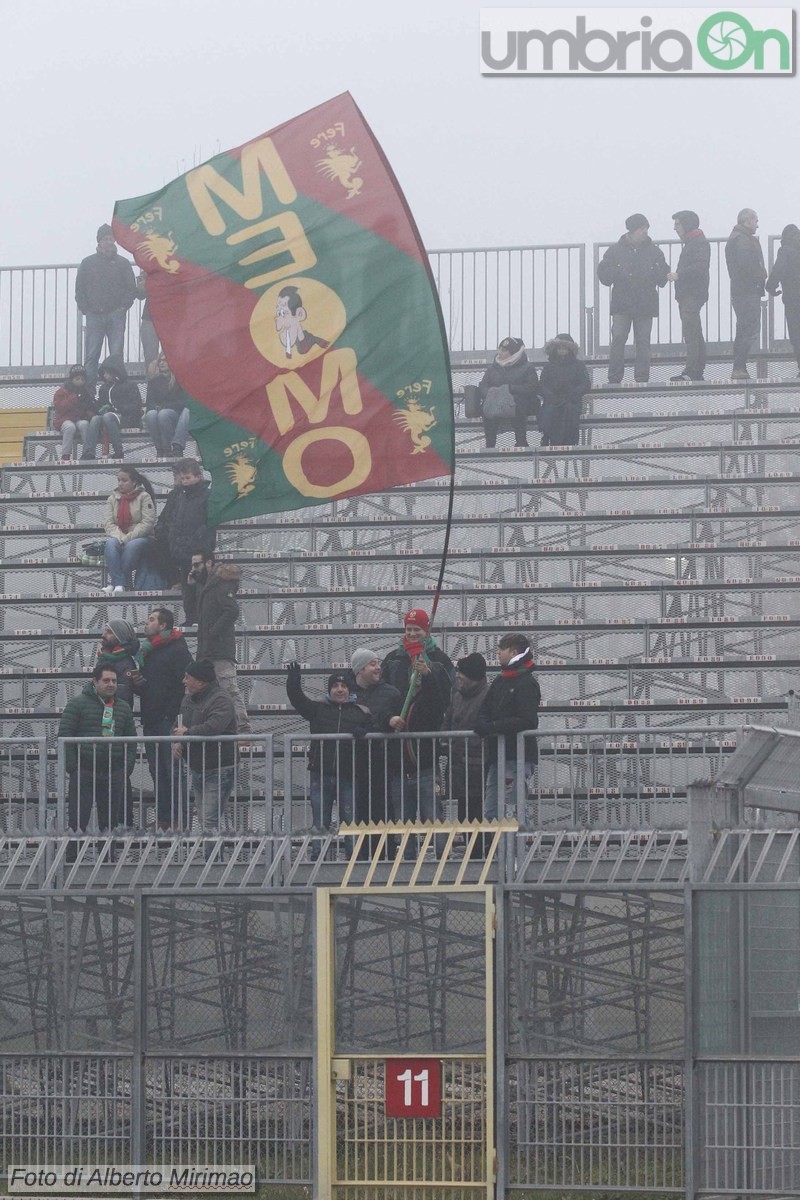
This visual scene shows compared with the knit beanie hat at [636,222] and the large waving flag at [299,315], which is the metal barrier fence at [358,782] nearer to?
the large waving flag at [299,315]

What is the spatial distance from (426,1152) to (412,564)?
457 inches

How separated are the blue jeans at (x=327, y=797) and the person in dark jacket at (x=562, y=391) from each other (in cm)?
871

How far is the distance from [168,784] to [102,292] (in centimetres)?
1077

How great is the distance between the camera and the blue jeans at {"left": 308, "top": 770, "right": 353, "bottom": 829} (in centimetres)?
1314

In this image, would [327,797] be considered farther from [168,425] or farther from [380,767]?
[168,425]

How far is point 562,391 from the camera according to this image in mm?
21281

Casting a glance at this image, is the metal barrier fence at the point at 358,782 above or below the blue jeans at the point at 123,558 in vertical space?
below

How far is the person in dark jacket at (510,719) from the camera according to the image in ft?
41.2

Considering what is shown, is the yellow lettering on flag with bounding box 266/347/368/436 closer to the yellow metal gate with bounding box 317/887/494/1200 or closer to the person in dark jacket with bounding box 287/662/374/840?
the person in dark jacket with bounding box 287/662/374/840

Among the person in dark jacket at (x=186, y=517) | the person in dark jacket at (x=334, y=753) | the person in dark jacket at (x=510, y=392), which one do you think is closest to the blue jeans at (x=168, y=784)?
the person in dark jacket at (x=334, y=753)

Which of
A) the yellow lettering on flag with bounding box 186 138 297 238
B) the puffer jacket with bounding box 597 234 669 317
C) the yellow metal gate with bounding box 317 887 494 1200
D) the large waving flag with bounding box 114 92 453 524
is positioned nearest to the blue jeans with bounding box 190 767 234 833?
the large waving flag with bounding box 114 92 453 524

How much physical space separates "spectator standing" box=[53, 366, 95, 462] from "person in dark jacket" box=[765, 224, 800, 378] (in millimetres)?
7291

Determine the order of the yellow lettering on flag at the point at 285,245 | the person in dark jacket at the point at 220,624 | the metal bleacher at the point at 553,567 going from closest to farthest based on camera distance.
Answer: the yellow lettering on flag at the point at 285,245
the person in dark jacket at the point at 220,624
the metal bleacher at the point at 553,567

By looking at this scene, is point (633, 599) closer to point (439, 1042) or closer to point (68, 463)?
point (68, 463)
